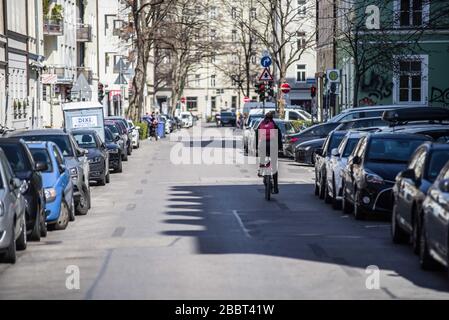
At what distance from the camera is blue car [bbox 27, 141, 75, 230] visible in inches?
746

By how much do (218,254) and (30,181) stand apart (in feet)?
11.1

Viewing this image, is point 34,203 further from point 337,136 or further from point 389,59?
point 389,59

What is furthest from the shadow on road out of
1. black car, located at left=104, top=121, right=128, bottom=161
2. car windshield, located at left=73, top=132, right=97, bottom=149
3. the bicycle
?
black car, located at left=104, top=121, right=128, bottom=161

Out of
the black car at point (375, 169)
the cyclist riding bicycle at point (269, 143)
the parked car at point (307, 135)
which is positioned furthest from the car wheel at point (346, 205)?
the parked car at point (307, 135)

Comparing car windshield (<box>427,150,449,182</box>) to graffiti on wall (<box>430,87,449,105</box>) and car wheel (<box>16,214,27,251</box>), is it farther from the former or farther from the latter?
graffiti on wall (<box>430,87,449,105</box>)

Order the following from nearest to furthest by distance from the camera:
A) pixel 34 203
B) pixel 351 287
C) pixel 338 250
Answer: pixel 351 287 → pixel 338 250 → pixel 34 203

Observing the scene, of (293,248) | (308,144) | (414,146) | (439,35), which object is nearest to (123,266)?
(293,248)

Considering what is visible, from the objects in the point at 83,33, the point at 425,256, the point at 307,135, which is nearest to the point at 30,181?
the point at 425,256

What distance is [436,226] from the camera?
12625 millimetres

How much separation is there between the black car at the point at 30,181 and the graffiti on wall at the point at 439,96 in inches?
1527

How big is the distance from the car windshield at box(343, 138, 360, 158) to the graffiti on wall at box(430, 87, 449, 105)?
31808mm

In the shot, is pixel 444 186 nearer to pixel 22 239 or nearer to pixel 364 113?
pixel 22 239

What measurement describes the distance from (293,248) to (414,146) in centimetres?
551

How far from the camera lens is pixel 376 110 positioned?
39.2 m
